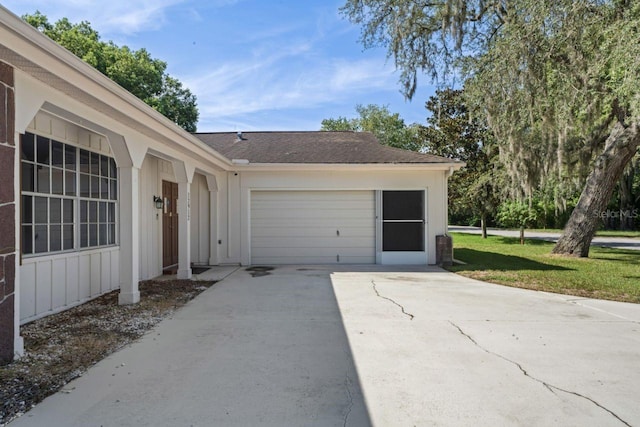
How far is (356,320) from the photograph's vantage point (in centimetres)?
512

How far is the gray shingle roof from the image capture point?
1062 cm

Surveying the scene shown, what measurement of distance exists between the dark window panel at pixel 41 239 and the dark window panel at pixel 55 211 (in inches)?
7.7

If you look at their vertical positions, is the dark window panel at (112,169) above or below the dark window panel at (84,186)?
above

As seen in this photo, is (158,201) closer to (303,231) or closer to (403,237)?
(303,231)

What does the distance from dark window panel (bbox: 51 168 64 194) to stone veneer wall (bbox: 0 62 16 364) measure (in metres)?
2.03

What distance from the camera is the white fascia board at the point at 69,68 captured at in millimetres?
2979

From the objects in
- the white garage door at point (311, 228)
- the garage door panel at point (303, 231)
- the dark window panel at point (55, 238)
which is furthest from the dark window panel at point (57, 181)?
the garage door panel at point (303, 231)

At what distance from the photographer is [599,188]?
38.1 ft

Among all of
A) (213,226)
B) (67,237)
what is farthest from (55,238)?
(213,226)

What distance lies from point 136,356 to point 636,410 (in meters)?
4.05

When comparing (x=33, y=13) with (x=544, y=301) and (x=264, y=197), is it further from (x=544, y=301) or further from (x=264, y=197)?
(x=544, y=301)

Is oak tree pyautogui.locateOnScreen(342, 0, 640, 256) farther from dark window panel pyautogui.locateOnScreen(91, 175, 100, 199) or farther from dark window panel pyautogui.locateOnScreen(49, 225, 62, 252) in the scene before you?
dark window panel pyautogui.locateOnScreen(49, 225, 62, 252)

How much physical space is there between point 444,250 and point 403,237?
108 centimetres

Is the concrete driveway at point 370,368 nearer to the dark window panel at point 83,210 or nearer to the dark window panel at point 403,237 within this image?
the dark window panel at point 83,210
